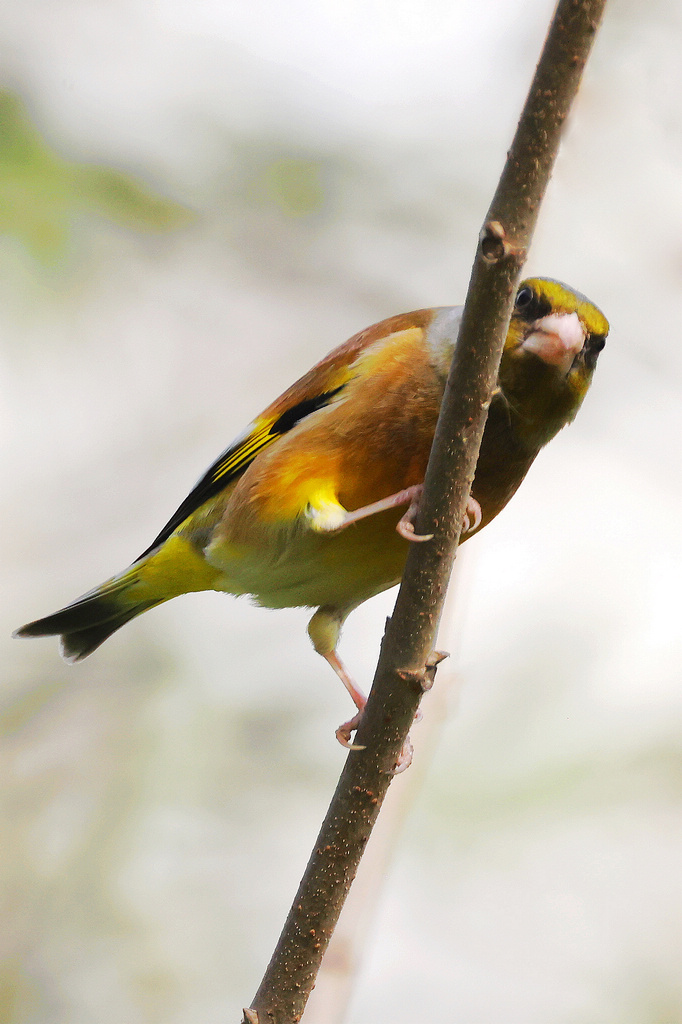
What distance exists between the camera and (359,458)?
9.51 feet

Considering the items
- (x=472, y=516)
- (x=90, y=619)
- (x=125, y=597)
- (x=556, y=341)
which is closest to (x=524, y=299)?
(x=556, y=341)

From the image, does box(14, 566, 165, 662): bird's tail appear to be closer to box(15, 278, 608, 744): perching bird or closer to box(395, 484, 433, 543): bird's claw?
box(15, 278, 608, 744): perching bird

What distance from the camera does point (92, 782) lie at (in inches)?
205

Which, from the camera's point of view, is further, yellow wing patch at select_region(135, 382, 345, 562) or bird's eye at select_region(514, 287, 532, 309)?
yellow wing patch at select_region(135, 382, 345, 562)

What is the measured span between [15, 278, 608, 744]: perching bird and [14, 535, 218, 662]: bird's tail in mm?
12

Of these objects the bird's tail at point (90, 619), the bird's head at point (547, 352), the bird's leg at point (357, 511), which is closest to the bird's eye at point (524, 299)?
the bird's head at point (547, 352)

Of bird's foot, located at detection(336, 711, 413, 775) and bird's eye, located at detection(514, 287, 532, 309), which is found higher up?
bird's eye, located at detection(514, 287, 532, 309)

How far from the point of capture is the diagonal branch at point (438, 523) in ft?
5.29

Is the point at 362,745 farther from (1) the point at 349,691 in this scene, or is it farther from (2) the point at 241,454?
(2) the point at 241,454

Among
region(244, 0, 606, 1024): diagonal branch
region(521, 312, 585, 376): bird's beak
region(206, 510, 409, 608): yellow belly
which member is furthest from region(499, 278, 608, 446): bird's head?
region(244, 0, 606, 1024): diagonal branch

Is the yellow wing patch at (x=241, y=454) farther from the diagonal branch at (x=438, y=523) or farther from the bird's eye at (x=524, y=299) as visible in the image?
the diagonal branch at (x=438, y=523)

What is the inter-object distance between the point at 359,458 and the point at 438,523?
34.7 inches

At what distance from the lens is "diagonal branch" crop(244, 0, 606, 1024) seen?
161 cm

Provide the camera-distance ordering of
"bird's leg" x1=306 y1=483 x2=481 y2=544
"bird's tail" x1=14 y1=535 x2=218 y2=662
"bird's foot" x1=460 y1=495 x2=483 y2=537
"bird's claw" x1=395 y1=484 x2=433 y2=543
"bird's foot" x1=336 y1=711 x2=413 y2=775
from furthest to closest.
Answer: "bird's tail" x1=14 y1=535 x2=218 y2=662 < "bird's leg" x1=306 y1=483 x2=481 y2=544 < "bird's foot" x1=460 y1=495 x2=483 y2=537 < "bird's foot" x1=336 y1=711 x2=413 y2=775 < "bird's claw" x1=395 y1=484 x2=433 y2=543
